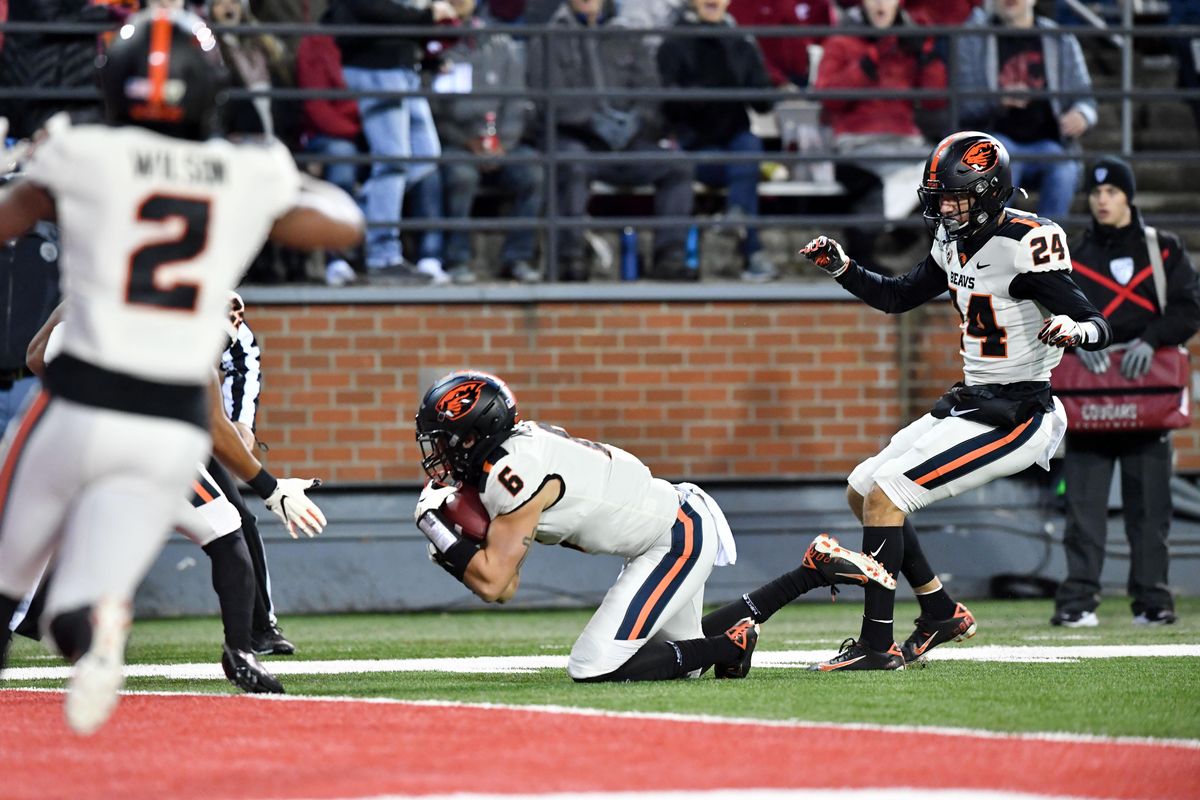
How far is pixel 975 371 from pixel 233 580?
2994mm

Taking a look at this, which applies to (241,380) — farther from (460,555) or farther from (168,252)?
(168,252)

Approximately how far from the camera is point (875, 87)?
11328 millimetres

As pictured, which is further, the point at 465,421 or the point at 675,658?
the point at 675,658

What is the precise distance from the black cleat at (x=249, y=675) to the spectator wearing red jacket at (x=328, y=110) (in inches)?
201

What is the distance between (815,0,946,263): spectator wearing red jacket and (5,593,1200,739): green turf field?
115 inches

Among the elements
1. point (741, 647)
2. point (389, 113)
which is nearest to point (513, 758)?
point (741, 647)

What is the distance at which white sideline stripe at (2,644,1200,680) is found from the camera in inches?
275

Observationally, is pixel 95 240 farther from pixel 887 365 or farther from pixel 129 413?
pixel 887 365

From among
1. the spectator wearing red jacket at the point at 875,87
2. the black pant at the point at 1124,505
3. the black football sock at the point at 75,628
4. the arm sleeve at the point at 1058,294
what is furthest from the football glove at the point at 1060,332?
the spectator wearing red jacket at the point at 875,87

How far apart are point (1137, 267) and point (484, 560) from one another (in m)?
4.76

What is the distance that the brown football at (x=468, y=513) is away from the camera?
19.9 ft

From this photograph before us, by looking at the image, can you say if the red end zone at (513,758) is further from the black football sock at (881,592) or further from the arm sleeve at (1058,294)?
the arm sleeve at (1058,294)

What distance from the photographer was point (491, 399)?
609 centimetres

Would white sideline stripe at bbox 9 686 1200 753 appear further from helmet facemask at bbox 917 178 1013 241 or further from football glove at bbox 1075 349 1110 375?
football glove at bbox 1075 349 1110 375
